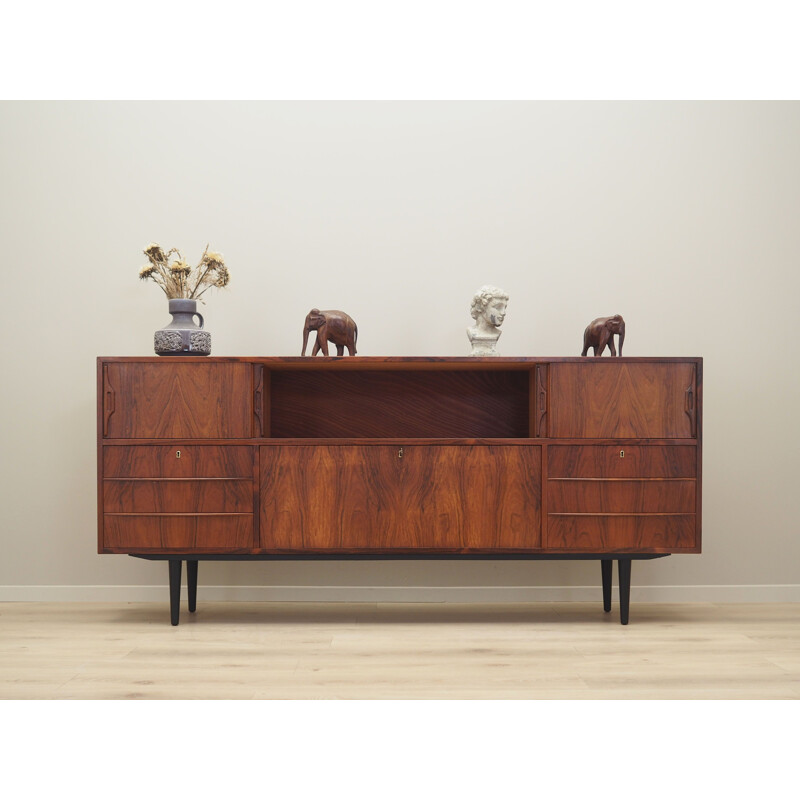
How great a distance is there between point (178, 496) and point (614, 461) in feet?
5.20

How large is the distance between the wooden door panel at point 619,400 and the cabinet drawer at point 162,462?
1178mm

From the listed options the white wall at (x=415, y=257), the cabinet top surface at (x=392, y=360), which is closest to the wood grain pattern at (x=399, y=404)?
the white wall at (x=415, y=257)

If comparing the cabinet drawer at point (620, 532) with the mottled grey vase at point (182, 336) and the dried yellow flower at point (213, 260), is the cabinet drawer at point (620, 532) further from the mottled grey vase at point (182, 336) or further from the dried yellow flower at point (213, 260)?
the dried yellow flower at point (213, 260)

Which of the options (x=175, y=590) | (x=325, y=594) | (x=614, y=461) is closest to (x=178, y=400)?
(x=175, y=590)

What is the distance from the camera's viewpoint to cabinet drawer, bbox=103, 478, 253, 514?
267cm

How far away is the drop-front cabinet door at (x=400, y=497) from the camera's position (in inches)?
105

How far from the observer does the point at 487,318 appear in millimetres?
2861

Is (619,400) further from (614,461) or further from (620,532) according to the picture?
(620,532)

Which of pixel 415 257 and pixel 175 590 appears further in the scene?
pixel 415 257

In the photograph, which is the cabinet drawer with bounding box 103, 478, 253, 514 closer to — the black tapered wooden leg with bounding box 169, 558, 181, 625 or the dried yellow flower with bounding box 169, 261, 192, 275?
the black tapered wooden leg with bounding box 169, 558, 181, 625

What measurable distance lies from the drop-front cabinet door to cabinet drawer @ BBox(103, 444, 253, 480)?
189 mm

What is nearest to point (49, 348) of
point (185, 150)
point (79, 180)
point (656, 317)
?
point (79, 180)

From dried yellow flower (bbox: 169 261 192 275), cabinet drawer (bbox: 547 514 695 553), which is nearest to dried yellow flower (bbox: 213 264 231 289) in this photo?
dried yellow flower (bbox: 169 261 192 275)

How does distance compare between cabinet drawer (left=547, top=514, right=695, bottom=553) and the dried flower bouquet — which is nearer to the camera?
cabinet drawer (left=547, top=514, right=695, bottom=553)
